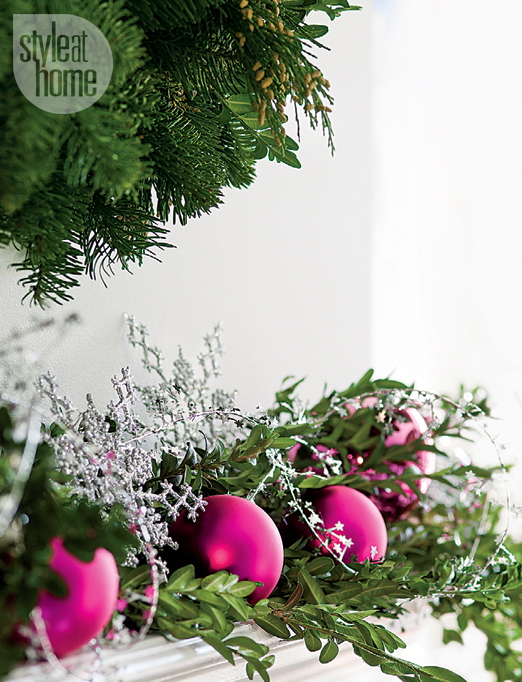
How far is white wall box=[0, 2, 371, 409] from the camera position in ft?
2.11

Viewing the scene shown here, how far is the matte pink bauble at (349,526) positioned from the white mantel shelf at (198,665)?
0.31 ft

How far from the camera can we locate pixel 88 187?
46 cm

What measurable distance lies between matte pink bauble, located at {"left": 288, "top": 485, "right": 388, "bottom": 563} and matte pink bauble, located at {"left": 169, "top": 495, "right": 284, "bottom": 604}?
0.10 meters

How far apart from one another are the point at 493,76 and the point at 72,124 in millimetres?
1099

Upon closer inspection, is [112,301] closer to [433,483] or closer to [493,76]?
[433,483]

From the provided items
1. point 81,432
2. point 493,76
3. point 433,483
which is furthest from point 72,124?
point 493,76

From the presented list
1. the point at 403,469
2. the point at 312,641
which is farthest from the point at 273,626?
the point at 403,469

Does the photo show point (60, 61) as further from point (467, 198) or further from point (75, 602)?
point (467, 198)

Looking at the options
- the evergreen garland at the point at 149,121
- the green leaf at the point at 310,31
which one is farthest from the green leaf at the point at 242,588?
the green leaf at the point at 310,31

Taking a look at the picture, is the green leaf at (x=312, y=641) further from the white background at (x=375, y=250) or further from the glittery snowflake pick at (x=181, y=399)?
the white background at (x=375, y=250)

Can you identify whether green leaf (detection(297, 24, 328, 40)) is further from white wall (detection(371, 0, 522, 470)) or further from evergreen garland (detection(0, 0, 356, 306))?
white wall (detection(371, 0, 522, 470))

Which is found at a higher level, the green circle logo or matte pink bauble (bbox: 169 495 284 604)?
the green circle logo

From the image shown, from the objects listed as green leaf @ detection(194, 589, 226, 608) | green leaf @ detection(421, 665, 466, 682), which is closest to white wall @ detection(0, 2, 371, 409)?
green leaf @ detection(194, 589, 226, 608)

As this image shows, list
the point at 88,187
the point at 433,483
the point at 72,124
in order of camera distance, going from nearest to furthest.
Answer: the point at 72,124
the point at 88,187
the point at 433,483
